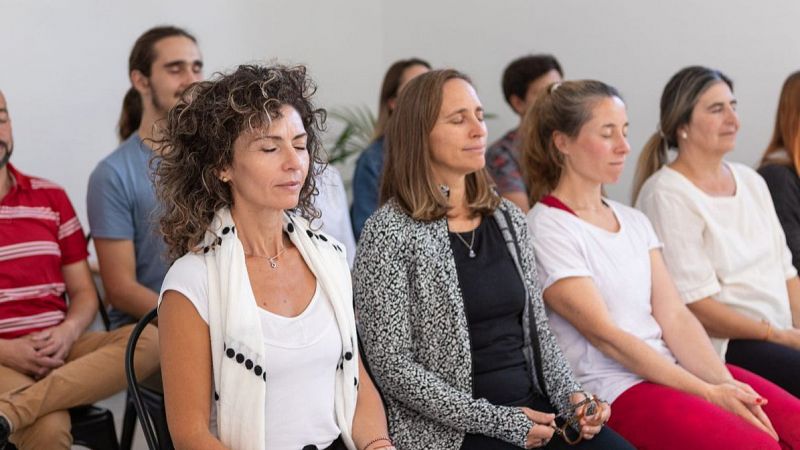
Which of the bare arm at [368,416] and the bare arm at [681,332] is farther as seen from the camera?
the bare arm at [681,332]

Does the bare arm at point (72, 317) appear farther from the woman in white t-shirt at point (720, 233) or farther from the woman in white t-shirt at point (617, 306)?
the woman in white t-shirt at point (720, 233)

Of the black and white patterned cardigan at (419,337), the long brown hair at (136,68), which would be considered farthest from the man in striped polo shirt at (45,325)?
the black and white patterned cardigan at (419,337)

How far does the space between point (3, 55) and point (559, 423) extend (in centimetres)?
233

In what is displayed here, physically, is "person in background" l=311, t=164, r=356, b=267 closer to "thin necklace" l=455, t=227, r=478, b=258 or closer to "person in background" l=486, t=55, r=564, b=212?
"person in background" l=486, t=55, r=564, b=212

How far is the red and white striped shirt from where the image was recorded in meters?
2.70

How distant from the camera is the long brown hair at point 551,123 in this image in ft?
9.15

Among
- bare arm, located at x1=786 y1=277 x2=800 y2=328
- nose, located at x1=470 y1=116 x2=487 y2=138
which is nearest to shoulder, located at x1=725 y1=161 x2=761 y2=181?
bare arm, located at x1=786 y1=277 x2=800 y2=328

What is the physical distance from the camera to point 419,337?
231cm

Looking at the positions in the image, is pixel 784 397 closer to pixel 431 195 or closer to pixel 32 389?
pixel 431 195

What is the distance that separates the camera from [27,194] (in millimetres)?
2820

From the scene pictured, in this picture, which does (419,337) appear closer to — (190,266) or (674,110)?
(190,266)

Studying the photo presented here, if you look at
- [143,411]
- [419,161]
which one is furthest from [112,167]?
[143,411]

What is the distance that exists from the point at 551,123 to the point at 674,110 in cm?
64

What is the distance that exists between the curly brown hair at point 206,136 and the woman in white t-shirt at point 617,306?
96 cm
